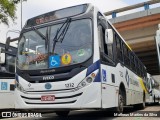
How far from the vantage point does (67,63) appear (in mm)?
8047

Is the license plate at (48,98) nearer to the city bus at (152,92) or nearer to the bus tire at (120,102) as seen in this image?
the bus tire at (120,102)

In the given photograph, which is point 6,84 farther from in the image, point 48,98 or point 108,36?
point 108,36

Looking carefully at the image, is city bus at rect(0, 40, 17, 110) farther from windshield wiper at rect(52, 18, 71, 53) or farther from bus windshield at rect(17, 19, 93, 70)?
windshield wiper at rect(52, 18, 71, 53)

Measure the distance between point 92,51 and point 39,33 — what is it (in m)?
1.74

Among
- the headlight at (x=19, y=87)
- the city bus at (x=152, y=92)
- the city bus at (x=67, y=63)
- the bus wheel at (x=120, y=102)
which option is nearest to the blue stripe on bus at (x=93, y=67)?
the city bus at (x=67, y=63)

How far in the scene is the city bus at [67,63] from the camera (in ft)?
25.6

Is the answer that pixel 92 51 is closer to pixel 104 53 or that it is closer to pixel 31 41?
pixel 104 53

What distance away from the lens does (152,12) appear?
20891 mm

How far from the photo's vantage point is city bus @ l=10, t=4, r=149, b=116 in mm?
7809

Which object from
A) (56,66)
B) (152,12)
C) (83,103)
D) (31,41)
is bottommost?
(83,103)

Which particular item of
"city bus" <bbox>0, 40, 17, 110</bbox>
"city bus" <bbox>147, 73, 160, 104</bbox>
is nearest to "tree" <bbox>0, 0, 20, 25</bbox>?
"city bus" <bbox>0, 40, 17, 110</bbox>

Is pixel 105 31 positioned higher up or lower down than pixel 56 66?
higher up

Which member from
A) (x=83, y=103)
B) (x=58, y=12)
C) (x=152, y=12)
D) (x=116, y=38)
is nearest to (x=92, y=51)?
(x=83, y=103)

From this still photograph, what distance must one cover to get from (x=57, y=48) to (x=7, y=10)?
36.7 feet
